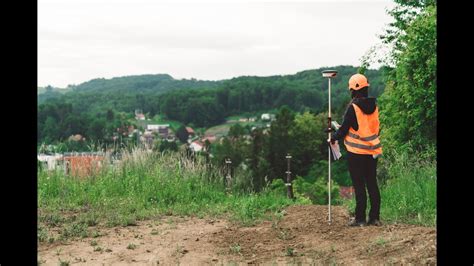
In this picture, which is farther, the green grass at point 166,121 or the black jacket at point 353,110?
the green grass at point 166,121

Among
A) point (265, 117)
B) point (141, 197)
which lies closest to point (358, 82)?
point (141, 197)

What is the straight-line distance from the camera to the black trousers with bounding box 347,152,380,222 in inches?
356

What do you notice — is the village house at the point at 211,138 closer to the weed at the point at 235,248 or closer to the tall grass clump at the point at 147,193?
the tall grass clump at the point at 147,193

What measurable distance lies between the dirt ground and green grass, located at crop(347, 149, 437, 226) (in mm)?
763

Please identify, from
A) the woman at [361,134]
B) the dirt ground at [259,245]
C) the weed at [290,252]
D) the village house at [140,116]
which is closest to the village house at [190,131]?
the village house at [140,116]

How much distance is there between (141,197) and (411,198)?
17.4 ft

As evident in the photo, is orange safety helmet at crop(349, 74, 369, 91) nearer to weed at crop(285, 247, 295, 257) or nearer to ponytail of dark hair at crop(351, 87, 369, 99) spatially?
ponytail of dark hair at crop(351, 87, 369, 99)

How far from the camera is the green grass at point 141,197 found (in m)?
11.1

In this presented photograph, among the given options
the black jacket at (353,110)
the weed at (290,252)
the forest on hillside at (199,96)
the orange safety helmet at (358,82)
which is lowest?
the weed at (290,252)

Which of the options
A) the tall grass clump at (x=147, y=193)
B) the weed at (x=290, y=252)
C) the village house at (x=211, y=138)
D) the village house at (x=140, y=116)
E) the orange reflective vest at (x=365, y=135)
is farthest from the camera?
the village house at (x=211, y=138)

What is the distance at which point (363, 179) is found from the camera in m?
9.20

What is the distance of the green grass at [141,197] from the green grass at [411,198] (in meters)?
1.94

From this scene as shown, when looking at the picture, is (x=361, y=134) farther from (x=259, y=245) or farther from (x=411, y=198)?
(x=411, y=198)

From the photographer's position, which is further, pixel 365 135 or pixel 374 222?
pixel 374 222
